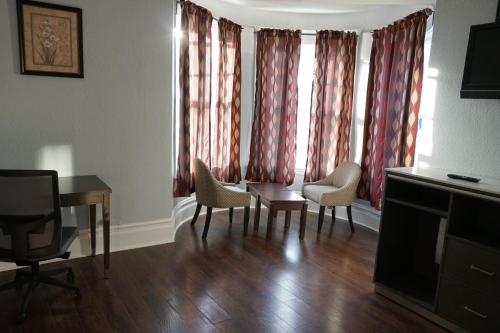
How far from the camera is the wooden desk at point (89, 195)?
8.48ft

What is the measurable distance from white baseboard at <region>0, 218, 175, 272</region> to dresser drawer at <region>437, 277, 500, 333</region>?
95.4 inches

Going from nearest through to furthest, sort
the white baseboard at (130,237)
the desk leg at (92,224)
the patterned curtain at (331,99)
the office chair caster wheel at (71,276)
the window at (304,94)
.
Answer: the office chair caster wheel at (71,276)
the desk leg at (92,224)
the white baseboard at (130,237)
the patterned curtain at (331,99)
the window at (304,94)

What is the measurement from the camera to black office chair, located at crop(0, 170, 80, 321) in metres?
2.17

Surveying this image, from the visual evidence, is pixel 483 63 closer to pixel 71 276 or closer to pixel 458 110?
pixel 458 110

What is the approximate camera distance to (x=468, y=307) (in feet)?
Answer: 7.39

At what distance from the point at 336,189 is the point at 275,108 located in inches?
51.9

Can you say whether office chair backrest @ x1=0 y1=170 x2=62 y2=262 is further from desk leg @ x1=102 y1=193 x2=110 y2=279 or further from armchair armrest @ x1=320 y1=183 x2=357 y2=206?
armchair armrest @ x1=320 y1=183 x2=357 y2=206

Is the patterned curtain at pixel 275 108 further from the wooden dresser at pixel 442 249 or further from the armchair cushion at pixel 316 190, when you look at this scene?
the wooden dresser at pixel 442 249

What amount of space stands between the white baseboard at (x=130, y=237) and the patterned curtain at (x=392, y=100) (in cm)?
236

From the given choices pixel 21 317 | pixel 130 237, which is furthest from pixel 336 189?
pixel 21 317

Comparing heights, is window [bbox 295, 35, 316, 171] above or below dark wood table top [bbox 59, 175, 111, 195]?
above

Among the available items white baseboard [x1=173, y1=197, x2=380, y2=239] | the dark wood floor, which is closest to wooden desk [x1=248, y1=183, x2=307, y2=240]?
the dark wood floor

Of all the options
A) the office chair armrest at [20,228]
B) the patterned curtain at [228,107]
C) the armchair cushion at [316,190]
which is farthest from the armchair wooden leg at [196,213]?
the office chair armrest at [20,228]

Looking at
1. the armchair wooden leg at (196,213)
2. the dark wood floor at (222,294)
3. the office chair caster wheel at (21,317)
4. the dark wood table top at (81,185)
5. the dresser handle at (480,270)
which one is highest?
Answer: the dark wood table top at (81,185)
